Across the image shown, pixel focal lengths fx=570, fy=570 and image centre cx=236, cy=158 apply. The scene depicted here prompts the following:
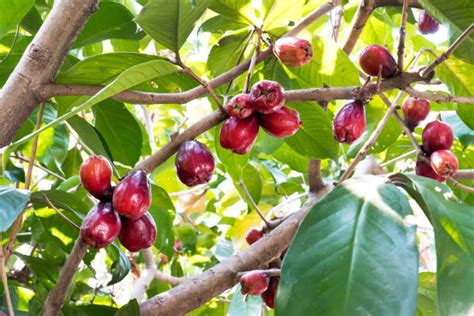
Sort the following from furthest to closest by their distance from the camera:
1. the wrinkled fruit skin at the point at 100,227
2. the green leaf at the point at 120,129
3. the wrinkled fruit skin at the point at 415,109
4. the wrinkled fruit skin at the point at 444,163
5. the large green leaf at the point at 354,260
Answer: the green leaf at the point at 120,129 → the wrinkled fruit skin at the point at 415,109 → the wrinkled fruit skin at the point at 444,163 → the wrinkled fruit skin at the point at 100,227 → the large green leaf at the point at 354,260

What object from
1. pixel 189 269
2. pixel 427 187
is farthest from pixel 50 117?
pixel 189 269

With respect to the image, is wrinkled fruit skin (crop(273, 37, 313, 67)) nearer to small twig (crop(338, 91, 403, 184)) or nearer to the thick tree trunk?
small twig (crop(338, 91, 403, 184))

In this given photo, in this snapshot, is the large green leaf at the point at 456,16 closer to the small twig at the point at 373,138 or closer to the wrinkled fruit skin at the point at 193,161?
the small twig at the point at 373,138

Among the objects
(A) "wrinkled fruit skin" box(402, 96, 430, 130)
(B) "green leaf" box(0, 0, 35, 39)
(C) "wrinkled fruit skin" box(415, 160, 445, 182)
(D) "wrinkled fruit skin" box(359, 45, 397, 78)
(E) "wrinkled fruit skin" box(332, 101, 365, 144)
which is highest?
(B) "green leaf" box(0, 0, 35, 39)

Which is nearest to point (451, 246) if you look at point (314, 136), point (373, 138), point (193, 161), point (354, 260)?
point (354, 260)

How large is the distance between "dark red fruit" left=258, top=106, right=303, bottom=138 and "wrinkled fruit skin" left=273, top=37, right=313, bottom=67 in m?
0.10

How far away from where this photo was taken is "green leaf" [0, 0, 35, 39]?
999 mm

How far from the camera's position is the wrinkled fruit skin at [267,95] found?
0.84 m

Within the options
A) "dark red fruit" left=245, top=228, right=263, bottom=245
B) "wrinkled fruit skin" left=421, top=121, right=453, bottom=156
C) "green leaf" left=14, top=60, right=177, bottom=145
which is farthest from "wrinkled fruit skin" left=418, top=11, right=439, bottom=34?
"green leaf" left=14, top=60, right=177, bottom=145

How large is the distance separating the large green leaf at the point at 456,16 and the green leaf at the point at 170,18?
39cm

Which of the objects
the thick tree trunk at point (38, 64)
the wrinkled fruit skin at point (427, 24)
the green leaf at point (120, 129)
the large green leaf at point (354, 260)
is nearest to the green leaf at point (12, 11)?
the thick tree trunk at point (38, 64)

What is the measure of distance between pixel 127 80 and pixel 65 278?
31cm

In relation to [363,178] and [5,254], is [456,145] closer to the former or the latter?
[363,178]

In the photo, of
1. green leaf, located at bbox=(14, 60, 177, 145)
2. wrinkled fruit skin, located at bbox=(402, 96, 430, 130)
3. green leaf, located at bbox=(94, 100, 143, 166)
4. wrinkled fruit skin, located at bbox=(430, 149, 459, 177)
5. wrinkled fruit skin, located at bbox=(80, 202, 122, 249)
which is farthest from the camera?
green leaf, located at bbox=(94, 100, 143, 166)
